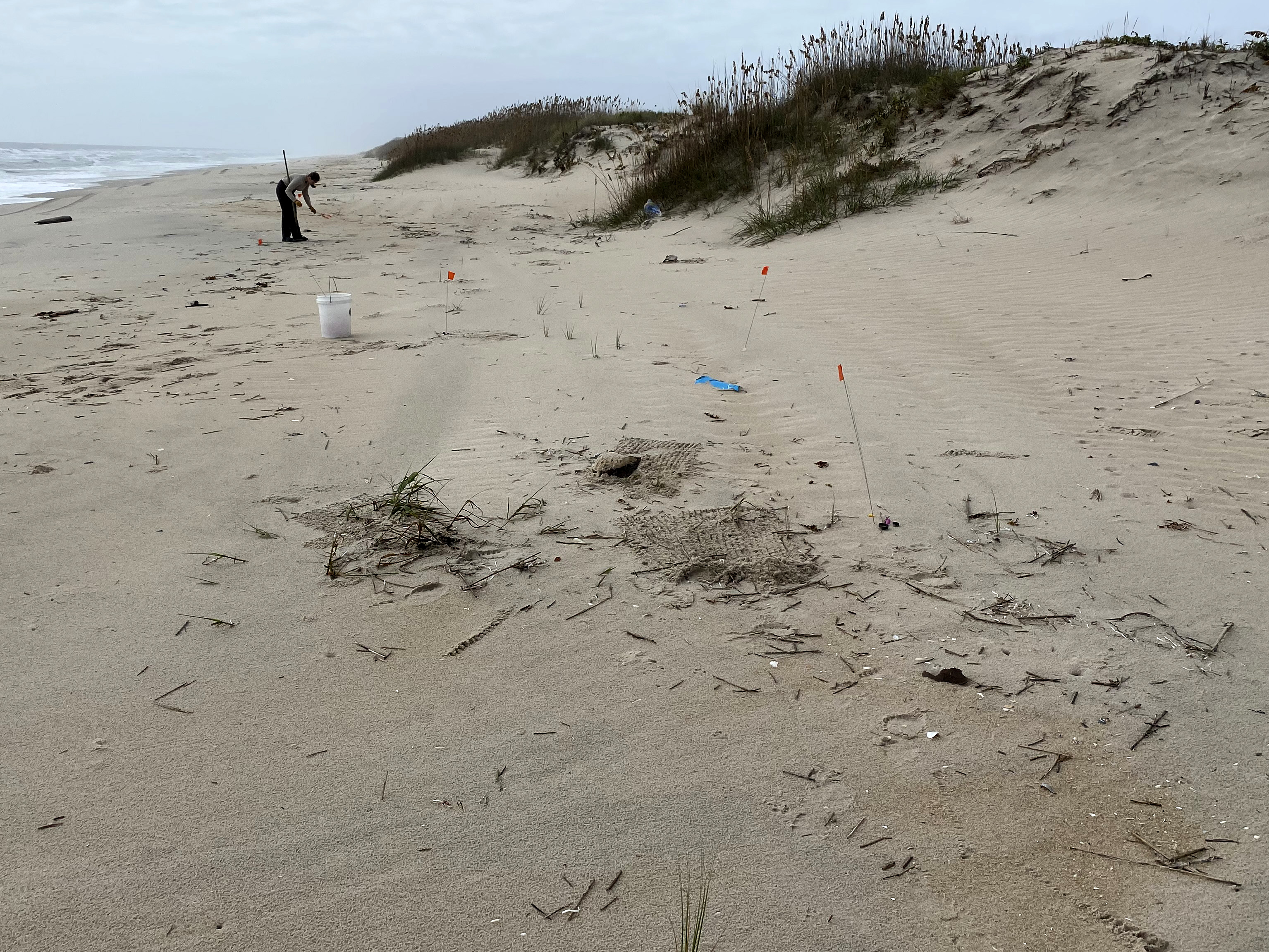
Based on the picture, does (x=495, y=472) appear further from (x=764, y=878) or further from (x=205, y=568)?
(x=764, y=878)

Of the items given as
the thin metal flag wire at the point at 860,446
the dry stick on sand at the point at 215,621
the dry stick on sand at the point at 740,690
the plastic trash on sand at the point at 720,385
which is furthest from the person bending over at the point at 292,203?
the dry stick on sand at the point at 740,690

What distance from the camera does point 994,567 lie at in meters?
2.71

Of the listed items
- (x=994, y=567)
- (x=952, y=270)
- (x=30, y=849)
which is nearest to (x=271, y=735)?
(x=30, y=849)

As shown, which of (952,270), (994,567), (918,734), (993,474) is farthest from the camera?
(952,270)

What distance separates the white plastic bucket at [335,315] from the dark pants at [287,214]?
5.56 m

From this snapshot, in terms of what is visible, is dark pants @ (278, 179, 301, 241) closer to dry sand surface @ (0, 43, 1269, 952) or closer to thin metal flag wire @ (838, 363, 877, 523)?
dry sand surface @ (0, 43, 1269, 952)

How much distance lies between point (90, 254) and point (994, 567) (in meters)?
10.7

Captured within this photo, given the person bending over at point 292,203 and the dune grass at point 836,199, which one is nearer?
the dune grass at point 836,199

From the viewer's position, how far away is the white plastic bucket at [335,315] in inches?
219

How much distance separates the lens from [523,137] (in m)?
21.2

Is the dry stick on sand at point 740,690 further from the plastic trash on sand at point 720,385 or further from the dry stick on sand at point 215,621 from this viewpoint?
the plastic trash on sand at point 720,385

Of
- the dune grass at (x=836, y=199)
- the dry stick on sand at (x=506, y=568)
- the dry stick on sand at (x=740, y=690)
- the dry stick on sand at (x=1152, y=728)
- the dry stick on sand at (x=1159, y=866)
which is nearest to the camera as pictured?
the dry stick on sand at (x=1159, y=866)

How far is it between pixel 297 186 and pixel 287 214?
0.62 m

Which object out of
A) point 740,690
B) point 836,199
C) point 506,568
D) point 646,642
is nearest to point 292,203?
point 836,199
